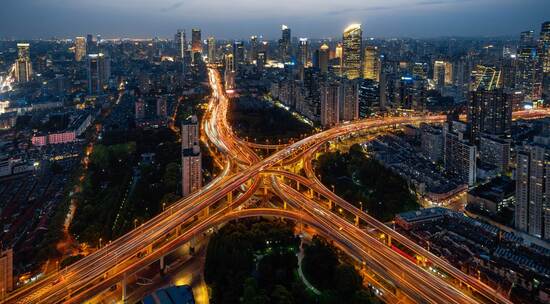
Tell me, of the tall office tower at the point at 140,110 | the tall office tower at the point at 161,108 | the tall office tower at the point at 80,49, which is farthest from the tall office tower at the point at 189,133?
the tall office tower at the point at 80,49

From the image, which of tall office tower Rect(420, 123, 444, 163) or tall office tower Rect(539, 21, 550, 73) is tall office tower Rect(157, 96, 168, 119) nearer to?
tall office tower Rect(420, 123, 444, 163)

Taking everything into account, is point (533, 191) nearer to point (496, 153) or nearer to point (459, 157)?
point (459, 157)

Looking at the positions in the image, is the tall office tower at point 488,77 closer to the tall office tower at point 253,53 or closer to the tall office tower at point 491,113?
the tall office tower at point 491,113

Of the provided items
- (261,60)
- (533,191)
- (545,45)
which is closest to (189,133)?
(533,191)

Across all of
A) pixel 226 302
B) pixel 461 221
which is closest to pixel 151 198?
pixel 226 302

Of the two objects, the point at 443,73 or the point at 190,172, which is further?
the point at 443,73
